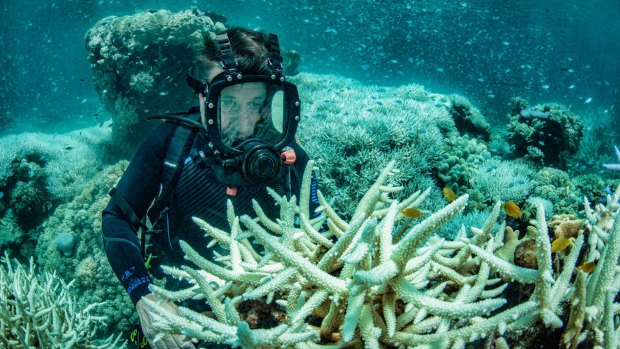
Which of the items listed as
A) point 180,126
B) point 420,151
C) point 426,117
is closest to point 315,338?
point 180,126

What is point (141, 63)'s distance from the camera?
33.4 ft

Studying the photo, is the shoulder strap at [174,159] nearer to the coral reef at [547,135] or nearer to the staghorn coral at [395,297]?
the staghorn coral at [395,297]

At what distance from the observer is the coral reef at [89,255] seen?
6.05m

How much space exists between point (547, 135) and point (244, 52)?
9874mm

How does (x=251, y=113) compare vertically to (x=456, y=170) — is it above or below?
above

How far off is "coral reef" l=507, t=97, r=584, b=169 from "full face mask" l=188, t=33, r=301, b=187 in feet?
28.5

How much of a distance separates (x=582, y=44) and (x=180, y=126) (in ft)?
263

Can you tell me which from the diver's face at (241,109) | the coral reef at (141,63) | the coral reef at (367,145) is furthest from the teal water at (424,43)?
the diver's face at (241,109)

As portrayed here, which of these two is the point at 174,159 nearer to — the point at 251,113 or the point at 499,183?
the point at 251,113

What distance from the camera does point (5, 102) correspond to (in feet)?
141

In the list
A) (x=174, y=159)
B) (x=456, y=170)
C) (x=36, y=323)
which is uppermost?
(x=174, y=159)

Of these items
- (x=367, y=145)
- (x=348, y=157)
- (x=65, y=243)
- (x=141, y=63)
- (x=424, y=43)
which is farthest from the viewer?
(x=424, y=43)

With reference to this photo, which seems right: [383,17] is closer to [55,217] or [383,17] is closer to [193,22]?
[193,22]

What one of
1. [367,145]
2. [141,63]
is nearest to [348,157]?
[367,145]
